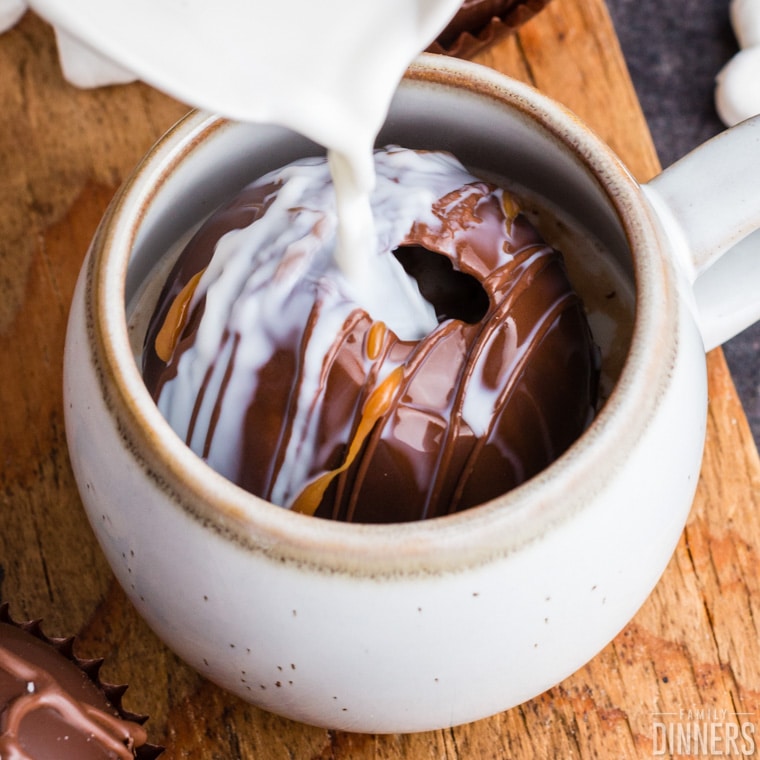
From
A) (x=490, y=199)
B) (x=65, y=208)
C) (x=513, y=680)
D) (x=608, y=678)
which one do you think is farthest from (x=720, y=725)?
(x=65, y=208)

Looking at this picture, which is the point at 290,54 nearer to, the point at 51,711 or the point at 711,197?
the point at 711,197

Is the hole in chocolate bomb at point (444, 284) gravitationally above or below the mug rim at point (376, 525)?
below

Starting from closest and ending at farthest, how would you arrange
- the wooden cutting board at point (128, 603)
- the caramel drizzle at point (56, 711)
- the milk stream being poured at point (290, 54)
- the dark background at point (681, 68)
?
the milk stream being poured at point (290, 54) < the caramel drizzle at point (56, 711) < the wooden cutting board at point (128, 603) < the dark background at point (681, 68)

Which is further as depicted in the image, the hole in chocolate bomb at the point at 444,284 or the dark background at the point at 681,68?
the dark background at the point at 681,68

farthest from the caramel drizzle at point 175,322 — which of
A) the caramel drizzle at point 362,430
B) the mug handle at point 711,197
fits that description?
the mug handle at point 711,197

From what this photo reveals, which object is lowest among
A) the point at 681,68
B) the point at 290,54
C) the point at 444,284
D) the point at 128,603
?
the point at 681,68

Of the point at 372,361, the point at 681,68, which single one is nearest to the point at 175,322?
the point at 372,361

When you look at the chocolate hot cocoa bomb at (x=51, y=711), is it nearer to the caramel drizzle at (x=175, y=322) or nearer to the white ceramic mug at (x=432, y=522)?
the white ceramic mug at (x=432, y=522)

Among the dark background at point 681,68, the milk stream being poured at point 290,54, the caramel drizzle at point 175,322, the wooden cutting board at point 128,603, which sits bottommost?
the dark background at point 681,68
